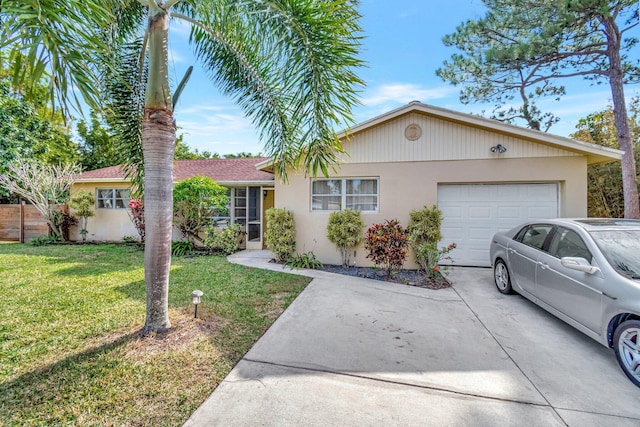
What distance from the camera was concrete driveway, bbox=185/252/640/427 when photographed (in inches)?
91.0

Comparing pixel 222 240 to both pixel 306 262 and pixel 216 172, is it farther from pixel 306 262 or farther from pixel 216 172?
pixel 216 172

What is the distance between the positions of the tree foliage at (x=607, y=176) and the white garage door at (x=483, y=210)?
5.34 m

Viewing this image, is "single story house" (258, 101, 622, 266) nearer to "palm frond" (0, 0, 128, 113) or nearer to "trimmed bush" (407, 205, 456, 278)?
"trimmed bush" (407, 205, 456, 278)

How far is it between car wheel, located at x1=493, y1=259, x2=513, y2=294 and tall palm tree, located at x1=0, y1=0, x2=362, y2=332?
14.0ft

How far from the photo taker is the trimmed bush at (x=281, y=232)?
7.92 meters

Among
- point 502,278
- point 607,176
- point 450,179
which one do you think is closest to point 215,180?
point 450,179

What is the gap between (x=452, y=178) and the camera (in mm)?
7375

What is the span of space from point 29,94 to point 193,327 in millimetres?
3085

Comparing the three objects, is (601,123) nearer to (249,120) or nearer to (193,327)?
(249,120)

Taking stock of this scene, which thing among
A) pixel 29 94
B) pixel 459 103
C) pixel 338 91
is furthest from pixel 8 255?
pixel 459 103

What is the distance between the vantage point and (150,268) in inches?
136

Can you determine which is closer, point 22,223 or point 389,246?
point 389,246

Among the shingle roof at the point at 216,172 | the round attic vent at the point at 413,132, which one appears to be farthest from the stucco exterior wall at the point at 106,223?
the round attic vent at the point at 413,132

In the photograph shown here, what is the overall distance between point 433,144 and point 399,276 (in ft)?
12.3
